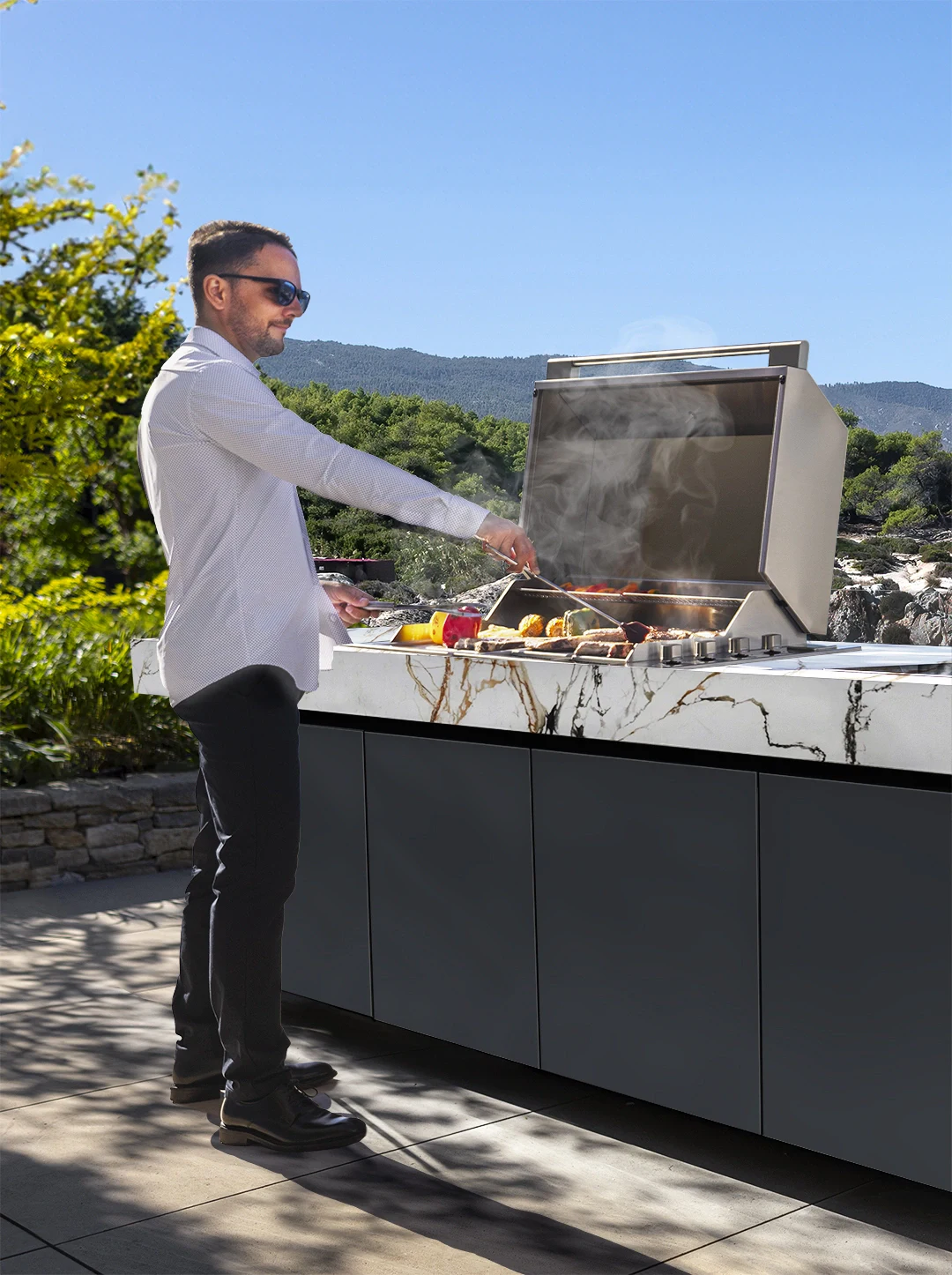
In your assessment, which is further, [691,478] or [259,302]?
[691,478]

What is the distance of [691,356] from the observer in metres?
3.22

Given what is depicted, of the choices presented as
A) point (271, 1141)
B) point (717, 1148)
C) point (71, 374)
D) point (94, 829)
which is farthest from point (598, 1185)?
point (71, 374)

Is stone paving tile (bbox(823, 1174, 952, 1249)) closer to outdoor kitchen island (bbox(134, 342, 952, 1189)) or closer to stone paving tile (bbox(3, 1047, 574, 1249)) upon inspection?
outdoor kitchen island (bbox(134, 342, 952, 1189))

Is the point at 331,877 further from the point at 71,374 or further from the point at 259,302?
the point at 71,374

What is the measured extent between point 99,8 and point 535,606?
496 centimetres

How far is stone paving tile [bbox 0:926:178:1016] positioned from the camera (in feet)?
12.8

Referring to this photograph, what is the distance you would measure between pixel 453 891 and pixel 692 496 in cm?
118

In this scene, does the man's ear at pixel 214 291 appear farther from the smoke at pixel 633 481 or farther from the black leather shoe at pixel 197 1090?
the black leather shoe at pixel 197 1090

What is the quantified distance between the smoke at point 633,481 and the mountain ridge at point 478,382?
0.45 ft

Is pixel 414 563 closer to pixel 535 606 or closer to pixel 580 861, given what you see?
pixel 535 606

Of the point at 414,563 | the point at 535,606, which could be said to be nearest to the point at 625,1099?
the point at 535,606

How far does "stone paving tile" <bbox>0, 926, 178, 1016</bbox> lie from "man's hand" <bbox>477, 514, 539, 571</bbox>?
84.0 inches

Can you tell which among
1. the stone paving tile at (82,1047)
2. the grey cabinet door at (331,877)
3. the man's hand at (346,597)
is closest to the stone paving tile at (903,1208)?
the grey cabinet door at (331,877)

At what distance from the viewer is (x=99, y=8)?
6.53 m
